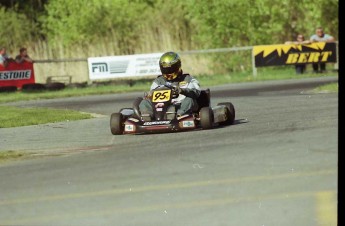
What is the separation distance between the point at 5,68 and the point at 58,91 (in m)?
2.00

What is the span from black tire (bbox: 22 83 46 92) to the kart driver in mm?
15460

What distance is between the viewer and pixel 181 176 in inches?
368

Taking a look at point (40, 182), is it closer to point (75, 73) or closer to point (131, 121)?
point (131, 121)

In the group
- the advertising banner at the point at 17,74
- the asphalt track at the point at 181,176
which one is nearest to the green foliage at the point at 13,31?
the advertising banner at the point at 17,74

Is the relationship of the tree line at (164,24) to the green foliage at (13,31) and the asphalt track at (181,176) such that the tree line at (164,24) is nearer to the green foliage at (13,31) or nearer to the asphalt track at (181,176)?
the green foliage at (13,31)

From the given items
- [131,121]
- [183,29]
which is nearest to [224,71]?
[183,29]

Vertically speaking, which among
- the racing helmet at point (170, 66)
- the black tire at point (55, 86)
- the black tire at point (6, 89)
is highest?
the racing helmet at point (170, 66)

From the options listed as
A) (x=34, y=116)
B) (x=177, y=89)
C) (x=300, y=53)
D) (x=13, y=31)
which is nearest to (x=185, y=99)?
(x=177, y=89)

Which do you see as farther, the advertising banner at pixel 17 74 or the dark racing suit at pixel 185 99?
the advertising banner at pixel 17 74

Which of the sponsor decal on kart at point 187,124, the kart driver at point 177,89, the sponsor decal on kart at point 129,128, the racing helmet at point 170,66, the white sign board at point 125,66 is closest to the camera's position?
the sponsor decal on kart at point 187,124

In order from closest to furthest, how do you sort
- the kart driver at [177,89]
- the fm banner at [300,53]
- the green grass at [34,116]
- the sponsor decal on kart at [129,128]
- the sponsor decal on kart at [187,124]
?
the sponsor decal on kart at [187,124] < the sponsor decal on kart at [129,128] < the kart driver at [177,89] < the green grass at [34,116] < the fm banner at [300,53]

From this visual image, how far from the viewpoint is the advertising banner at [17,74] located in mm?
29766

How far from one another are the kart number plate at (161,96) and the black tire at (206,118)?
61cm

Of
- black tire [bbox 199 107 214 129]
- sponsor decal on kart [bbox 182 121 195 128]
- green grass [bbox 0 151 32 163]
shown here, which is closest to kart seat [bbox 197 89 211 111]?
black tire [bbox 199 107 214 129]
